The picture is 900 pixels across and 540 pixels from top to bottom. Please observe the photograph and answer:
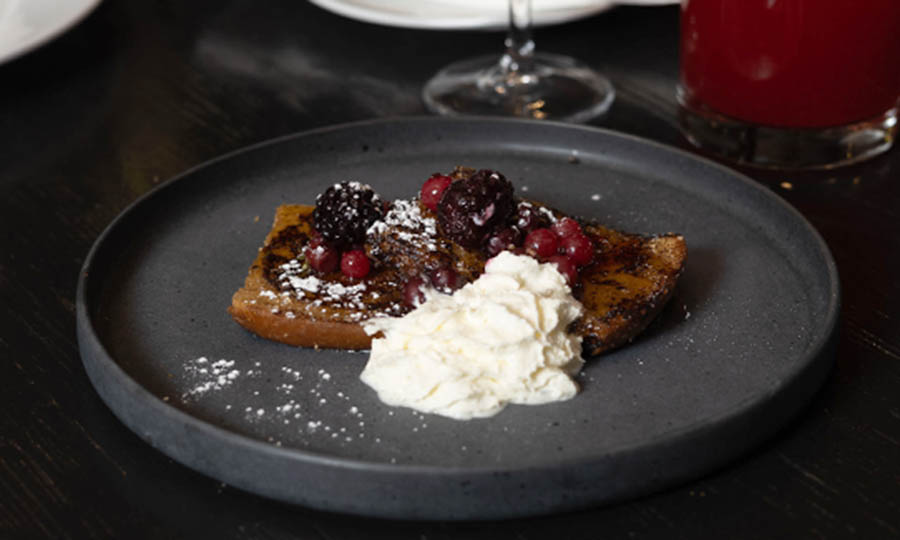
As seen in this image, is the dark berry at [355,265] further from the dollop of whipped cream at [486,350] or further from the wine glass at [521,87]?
the wine glass at [521,87]

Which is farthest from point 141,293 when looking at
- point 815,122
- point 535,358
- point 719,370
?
point 815,122

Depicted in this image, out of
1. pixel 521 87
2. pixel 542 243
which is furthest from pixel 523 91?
pixel 542 243

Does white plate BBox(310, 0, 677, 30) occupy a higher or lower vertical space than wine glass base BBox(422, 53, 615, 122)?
higher

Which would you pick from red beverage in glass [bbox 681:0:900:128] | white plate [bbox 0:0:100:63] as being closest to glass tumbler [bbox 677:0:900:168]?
red beverage in glass [bbox 681:0:900:128]

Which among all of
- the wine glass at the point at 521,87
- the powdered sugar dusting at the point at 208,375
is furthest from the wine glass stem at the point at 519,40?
the powdered sugar dusting at the point at 208,375

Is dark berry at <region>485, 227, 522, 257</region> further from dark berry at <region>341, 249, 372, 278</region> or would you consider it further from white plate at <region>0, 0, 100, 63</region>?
white plate at <region>0, 0, 100, 63</region>

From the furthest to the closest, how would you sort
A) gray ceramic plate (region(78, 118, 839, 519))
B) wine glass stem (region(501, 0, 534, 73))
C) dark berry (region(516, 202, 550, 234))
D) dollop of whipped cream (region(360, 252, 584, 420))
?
wine glass stem (region(501, 0, 534, 73)) → dark berry (region(516, 202, 550, 234)) → dollop of whipped cream (region(360, 252, 584, 420)) → gray ceramic plate (region(78, 118, 839, 519))
